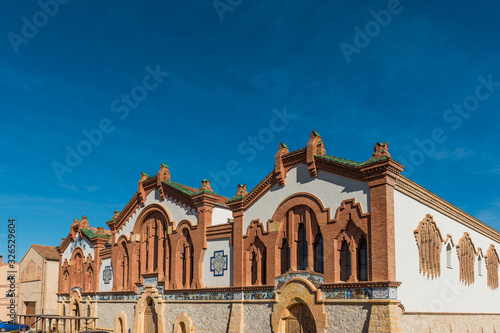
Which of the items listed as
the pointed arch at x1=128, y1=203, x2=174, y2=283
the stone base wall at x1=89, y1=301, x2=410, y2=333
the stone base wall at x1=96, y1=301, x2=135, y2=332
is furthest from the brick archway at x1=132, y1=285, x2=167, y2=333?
the pointed arch at x1=128, y1=203, x2=174, y2=283

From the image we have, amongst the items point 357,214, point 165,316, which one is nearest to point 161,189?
point 165,316

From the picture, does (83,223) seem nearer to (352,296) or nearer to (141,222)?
(141,222)

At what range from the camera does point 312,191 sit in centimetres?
2034

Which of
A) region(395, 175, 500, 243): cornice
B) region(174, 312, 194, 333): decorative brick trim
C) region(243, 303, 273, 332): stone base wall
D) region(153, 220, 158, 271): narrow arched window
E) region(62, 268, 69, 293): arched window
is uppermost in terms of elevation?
region(395, 175, 500, 243): cornice

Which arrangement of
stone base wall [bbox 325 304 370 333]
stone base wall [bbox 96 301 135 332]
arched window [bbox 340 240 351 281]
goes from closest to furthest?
stone base wall [bbox 325 304 370 333], arched window [bbox 340 240 351 281], stone base wall [bbox 96 301 135 332]

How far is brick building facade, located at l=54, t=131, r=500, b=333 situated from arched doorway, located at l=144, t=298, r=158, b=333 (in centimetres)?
10

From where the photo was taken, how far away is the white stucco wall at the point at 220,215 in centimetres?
2578

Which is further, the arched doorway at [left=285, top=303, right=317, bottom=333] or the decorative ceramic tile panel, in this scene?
the decorative ceramic tile panel

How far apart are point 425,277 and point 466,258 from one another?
21.0 feet

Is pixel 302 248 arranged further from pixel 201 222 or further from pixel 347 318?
pixel 201 222

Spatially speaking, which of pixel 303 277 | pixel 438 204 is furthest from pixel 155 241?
pixel 438 204

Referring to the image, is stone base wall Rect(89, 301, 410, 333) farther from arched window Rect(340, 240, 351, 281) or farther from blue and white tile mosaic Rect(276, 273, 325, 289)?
arched window Rect(340, 240, 351, 281)

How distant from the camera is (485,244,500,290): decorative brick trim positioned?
92.1 feet

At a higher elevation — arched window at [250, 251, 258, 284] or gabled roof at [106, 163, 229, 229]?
gabled roof at [106, 163, 229, 229]
